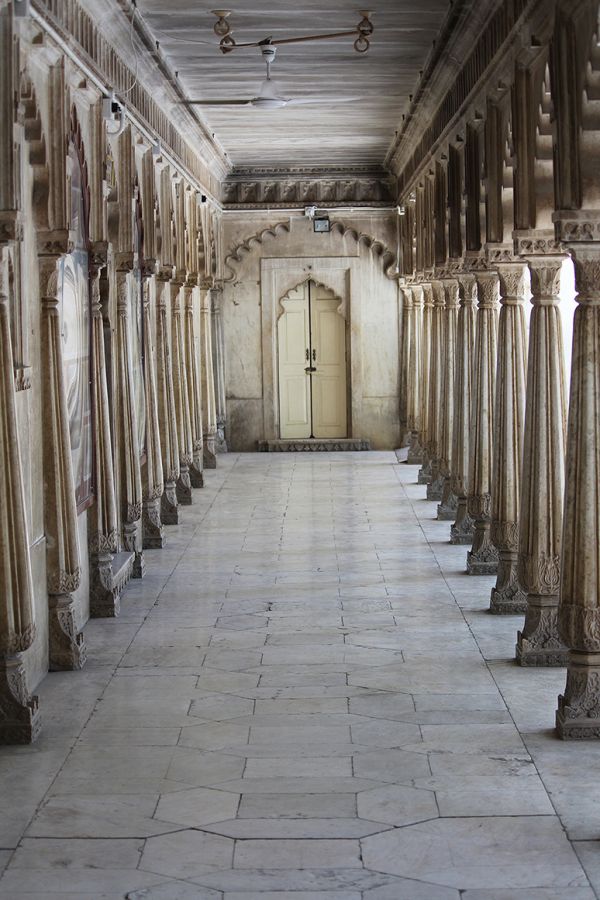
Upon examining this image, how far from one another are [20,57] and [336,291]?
50.3 ft

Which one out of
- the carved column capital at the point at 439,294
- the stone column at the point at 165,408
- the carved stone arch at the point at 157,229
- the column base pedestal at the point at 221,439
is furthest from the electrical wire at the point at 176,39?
the column base pedestal at the point at 221,439

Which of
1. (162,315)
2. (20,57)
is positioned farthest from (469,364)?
(20,57)

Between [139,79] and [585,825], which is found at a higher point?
[139,79]

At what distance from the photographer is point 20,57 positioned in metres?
Result: 6.95

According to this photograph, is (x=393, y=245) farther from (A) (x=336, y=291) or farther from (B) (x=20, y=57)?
(B) (x=20, y=57)

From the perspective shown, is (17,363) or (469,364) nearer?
(17,363)

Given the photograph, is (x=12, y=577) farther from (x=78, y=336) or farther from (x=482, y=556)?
(x=482, y=556)

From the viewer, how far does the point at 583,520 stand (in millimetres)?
6605

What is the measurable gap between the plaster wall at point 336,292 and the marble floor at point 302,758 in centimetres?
1118

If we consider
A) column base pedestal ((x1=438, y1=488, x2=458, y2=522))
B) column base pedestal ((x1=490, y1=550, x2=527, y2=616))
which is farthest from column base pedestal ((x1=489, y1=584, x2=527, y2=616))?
column base pedestal ((x1=438, y1=488, x2=458, y2=522))

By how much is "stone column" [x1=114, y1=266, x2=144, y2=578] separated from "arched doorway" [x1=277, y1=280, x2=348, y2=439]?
36.9ft

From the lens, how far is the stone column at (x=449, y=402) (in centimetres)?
1350

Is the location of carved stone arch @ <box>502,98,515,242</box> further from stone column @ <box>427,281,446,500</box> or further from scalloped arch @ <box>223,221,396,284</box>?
scalloped arch @ <box>223,221,396,284</box>

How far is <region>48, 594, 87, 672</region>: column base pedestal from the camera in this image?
8.18 m
